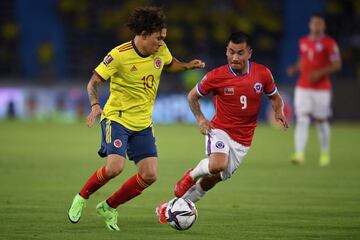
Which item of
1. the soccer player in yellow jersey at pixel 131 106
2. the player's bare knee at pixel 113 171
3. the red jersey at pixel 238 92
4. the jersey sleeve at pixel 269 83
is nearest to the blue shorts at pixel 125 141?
the soccer player in yellow jersey at pixel 131 106

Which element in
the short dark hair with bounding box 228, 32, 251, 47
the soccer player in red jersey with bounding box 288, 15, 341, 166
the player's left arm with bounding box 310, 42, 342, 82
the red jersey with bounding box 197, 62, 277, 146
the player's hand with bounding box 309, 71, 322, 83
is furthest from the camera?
the player's hand with bounding box 309, 71, 322, 83

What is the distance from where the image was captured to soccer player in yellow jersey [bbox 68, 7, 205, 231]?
26.8 feet

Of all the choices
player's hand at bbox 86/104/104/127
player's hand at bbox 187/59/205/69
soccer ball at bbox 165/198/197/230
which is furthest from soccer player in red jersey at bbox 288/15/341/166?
player's hand at bbox 86/104/104/127

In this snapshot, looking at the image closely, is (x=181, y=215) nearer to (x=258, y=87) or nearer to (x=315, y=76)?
(x=258, y=87)

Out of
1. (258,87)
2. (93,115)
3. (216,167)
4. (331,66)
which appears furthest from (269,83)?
(331,66)

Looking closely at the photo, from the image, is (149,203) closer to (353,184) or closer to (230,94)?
(230,94)

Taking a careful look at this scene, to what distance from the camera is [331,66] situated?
14.9 m

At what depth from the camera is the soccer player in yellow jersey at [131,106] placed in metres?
8.18

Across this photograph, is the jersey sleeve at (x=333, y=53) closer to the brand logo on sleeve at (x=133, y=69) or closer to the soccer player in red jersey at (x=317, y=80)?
the soccer player in red jersey at (x=317, y=80)

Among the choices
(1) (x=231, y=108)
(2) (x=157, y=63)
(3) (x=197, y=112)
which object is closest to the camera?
(2) (x=157, y=63)

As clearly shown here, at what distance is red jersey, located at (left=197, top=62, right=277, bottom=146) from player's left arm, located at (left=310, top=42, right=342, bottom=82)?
20.1ft

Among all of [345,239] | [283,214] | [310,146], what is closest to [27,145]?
[310,146]

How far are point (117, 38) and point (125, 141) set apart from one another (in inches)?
810

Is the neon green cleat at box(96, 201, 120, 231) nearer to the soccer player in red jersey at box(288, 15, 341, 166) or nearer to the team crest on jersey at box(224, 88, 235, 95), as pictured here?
the team crest on jersey at box(224, 88, 235, 95)
